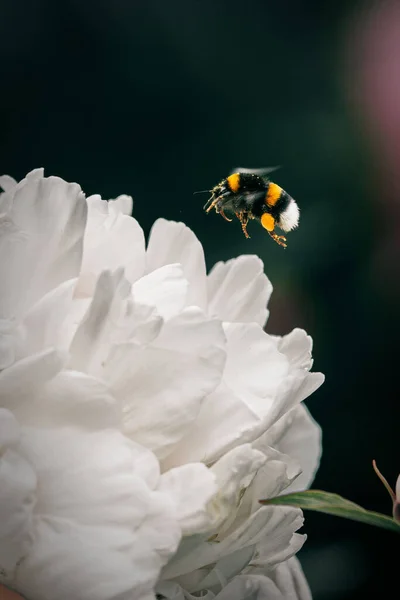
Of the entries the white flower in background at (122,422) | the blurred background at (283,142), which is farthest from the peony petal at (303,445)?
the blurred background at (283,142)

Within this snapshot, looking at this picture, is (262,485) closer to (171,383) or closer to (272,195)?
(171,383)

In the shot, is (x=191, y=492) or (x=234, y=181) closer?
(x=191, y=492)

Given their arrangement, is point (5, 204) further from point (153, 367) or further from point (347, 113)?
point (347, 113)

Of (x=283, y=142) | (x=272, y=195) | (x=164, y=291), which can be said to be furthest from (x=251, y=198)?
(x=164, y=291)

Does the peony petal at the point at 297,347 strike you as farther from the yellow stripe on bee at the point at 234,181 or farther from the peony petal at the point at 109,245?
the yellow stripe on bee at the point at 234,181

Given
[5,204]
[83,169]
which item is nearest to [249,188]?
[83,169]

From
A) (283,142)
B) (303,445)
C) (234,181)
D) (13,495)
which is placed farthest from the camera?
(283,142)
